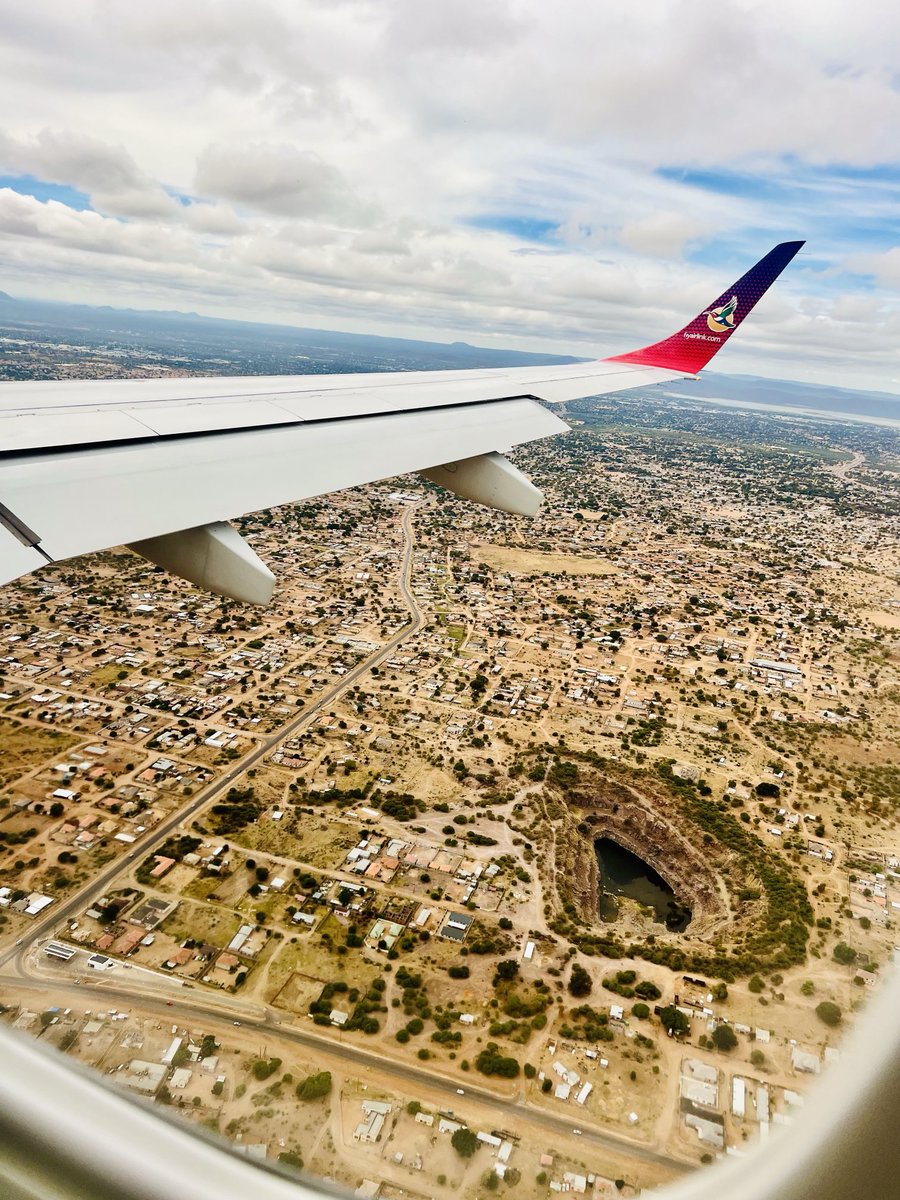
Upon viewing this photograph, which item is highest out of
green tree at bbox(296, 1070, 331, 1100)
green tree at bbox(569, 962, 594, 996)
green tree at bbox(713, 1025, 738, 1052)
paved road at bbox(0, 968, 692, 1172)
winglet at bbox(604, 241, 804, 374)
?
winglet at bbox(604, 241, 804, 374)

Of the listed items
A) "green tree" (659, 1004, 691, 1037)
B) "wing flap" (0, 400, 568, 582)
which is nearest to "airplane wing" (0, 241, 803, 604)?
"wing flap" (0, 400, 568, 582)

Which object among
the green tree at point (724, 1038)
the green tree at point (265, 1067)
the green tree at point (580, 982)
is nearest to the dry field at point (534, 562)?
the green tree at point (580, 982)

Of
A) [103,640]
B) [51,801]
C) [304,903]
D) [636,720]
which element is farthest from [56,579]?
[636,720]

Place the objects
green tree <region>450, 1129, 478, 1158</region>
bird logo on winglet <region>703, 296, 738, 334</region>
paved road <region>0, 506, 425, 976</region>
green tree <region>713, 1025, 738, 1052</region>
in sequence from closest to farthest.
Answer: bird logo on winglet <region>703, 296, 738, 334</region>, green tree <region>450, 1129, 478, 1158</region>, green tree <region>713, 1025, 738, 1052</region>, paved road <region>0, 506, 425, 976</region>

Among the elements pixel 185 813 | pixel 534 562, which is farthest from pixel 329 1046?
pixel 534 562

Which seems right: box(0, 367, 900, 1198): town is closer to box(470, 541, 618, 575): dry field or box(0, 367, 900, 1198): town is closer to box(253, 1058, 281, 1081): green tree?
box(253, 1058, 281, 1081): green tree

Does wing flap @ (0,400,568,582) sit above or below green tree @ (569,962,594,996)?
above

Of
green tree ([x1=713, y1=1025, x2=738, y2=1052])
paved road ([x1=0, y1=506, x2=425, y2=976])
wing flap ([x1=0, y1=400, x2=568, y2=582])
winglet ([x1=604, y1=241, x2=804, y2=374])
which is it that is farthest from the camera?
paved road ([x1=0, y1=506, x2=425, y2=976])

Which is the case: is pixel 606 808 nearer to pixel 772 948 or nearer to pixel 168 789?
pixel 772 948
